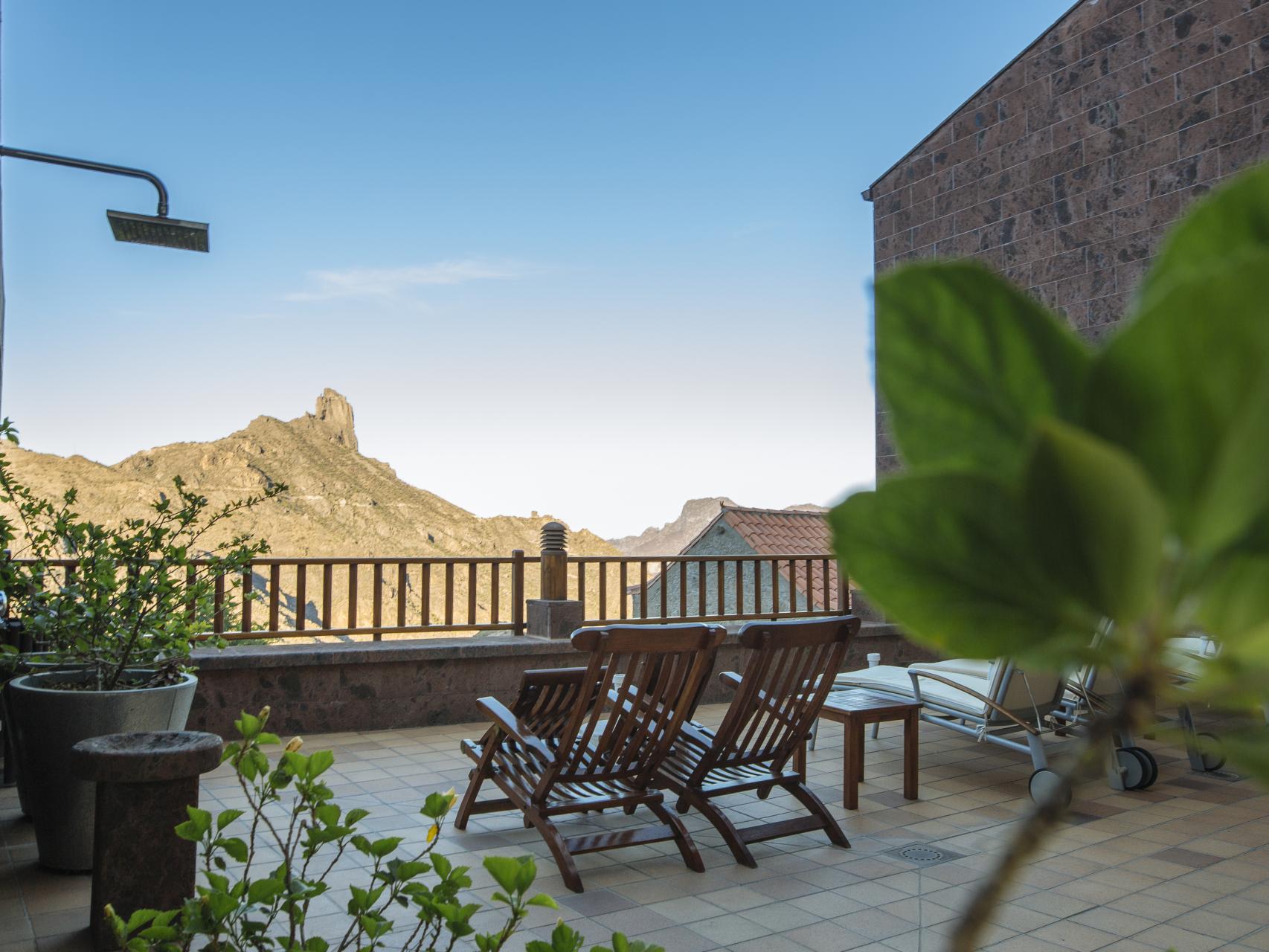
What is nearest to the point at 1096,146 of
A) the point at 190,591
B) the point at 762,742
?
the point at 762,742

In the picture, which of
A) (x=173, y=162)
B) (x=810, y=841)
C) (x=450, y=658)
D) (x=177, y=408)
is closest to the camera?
(x=810, y=841)

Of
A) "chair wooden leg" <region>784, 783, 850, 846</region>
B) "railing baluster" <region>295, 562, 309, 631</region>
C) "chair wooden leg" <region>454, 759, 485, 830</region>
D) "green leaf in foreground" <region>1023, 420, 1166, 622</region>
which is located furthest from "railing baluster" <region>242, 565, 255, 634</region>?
"green leaf in foreground" <region>1023, 420, 1166, 622</region>

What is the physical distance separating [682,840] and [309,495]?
46293mm

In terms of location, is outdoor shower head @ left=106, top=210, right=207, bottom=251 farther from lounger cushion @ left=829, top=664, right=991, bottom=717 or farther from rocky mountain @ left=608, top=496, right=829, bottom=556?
rocky mountain @ left=608, top=496, right=829, bottom=556

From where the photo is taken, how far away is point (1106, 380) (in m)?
0.17

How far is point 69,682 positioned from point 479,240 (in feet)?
150

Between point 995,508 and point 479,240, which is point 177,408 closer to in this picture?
point 479,240

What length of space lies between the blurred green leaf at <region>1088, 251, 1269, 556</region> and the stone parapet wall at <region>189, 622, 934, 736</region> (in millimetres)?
6287

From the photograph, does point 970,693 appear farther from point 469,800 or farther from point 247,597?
point 247,597

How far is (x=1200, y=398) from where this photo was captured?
0.16 m

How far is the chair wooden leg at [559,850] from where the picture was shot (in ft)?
10.9

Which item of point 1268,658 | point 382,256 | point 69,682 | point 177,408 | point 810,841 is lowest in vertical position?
point 810,841

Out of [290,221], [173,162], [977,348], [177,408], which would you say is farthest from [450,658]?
[177,408]

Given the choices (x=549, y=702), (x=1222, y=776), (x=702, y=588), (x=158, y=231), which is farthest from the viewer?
(x=702, y=588)
